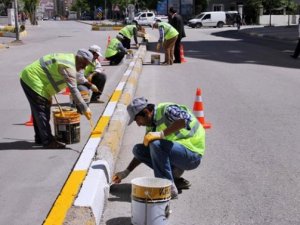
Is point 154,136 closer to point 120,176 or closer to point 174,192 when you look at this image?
point 174,192

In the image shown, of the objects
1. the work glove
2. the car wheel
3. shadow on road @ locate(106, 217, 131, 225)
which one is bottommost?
the car wheel

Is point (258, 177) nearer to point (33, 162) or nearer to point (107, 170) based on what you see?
point (107, 170)

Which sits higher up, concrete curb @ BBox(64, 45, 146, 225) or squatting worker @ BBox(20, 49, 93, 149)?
squatting worker @ BBox(20, 49, 93, 149)

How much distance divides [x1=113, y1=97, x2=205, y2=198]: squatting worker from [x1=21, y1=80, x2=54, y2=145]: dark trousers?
7.15 feet

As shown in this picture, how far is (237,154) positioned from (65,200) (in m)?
3.18

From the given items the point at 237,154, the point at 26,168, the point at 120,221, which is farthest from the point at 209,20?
the point at 120,221

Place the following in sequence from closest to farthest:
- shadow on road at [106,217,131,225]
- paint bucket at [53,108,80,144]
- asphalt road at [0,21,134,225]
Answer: shadow on road at [106,217,131,225]
asphalt road at [0,21,134,225]
paint bucket at [53,108,80,144]

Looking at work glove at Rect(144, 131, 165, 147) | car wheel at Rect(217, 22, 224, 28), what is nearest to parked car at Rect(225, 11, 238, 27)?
car wheel at Rect(217, 22, 224, 28)

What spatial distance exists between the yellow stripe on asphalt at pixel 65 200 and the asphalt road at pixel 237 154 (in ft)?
1.21

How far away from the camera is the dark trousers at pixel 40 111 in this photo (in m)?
7.41

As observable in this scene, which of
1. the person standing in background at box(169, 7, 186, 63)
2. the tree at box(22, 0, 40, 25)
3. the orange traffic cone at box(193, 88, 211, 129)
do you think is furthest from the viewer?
the tree at box(22, 0, 40, 25)

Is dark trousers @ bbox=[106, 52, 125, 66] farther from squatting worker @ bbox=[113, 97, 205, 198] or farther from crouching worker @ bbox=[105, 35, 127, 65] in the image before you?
squatting worker @ bbox=[113, 97, 205, 198]

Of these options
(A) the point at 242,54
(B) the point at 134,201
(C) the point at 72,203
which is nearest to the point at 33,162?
(C) the point at 72,203

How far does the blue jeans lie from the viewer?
5.34m
